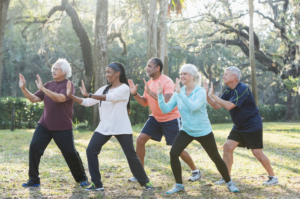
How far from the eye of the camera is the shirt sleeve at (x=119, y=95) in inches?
182

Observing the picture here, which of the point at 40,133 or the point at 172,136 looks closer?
the point at 40,133

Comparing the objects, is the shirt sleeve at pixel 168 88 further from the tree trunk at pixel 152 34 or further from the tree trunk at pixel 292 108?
the tree trunk at pixel 292 108

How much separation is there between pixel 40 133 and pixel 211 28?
863 inches

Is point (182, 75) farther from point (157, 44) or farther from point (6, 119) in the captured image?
point (6, 119)

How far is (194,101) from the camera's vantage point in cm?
446

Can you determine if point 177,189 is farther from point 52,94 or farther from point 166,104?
point 52,94

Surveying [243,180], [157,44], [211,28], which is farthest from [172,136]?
[211,28]

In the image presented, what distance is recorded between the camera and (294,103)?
104 ft

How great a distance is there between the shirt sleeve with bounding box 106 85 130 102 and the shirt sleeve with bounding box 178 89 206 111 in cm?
84

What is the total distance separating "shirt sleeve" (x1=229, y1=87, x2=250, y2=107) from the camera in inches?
197

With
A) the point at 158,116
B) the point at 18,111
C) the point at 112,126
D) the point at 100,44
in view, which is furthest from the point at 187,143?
the point at 18,111

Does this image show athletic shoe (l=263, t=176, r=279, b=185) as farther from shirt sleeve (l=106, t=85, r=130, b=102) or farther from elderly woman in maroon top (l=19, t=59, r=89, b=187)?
elderly woman in maroon top (l=19, t=59, r=89, b=187)

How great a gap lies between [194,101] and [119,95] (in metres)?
1.05

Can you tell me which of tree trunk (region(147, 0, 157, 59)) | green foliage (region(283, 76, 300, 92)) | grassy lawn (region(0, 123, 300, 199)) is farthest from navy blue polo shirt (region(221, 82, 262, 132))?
green foliage (region(283, 76, 300, 92))
